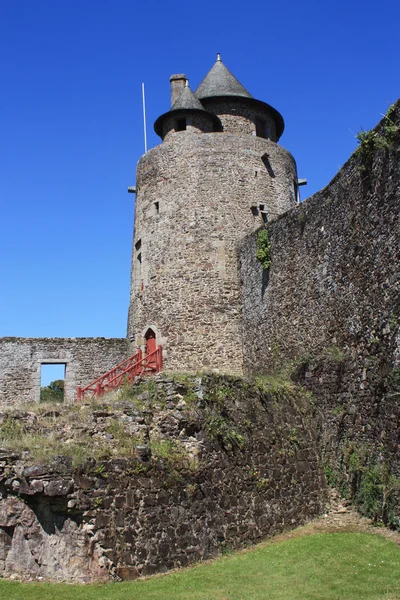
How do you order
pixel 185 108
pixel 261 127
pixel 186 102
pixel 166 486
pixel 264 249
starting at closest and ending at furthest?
pixel 166 486, pixel 264 249, pixel 185 108, pixel 186 102, pixel 261 127

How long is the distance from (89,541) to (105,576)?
1.83 ft

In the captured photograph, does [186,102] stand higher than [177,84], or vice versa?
[177,84]

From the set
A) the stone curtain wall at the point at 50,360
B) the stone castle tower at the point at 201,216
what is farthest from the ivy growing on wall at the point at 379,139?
the stone curtain wall at the point at 50,360

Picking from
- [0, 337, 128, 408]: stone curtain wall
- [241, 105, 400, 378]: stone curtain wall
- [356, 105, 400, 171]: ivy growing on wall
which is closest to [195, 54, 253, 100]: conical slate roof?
[241, 105, 400, 378]: stone curtain wall

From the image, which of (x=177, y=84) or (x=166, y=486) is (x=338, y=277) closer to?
(x=166, y=486)

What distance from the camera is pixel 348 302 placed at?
46.4 feet

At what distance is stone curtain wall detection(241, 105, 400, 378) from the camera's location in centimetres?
1251

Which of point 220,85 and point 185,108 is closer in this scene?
point 185,108

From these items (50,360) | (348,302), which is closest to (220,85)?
(50,360)

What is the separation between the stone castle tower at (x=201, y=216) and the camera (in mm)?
20516

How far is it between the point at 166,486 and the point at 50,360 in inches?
617

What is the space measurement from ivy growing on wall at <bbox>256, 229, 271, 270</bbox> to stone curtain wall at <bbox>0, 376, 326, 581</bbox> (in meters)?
5.56

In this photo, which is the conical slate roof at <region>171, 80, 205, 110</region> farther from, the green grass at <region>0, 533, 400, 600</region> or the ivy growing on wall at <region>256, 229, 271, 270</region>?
the green grass at <region>0, 533, 400, 600</region>

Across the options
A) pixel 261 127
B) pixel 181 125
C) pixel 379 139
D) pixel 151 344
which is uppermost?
pixel 261 127
